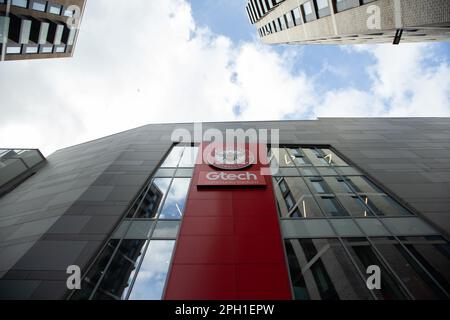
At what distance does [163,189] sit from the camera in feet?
38.4

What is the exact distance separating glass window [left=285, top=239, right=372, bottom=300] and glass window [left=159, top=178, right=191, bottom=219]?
500 centimetres

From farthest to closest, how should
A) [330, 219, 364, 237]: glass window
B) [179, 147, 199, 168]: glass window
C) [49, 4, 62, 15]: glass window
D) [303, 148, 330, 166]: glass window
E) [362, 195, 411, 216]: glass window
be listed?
[49, 4, 62, 15]: glass window, [303, 148, 330, 166]: glass window, [179, 147, 199, 168]: glass window, [362, 195, 411, 216]: glass window, [330, 219, 364, 237]: glass window

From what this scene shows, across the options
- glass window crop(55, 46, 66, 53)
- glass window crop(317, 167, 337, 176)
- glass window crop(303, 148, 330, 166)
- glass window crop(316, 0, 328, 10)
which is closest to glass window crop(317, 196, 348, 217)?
glass window crop(317, 167, 337, 176)

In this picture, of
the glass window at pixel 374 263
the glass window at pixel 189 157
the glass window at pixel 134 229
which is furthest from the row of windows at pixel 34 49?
the glass window at pixel 374 263

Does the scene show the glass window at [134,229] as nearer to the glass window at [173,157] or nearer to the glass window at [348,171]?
the glass window at [173,157]

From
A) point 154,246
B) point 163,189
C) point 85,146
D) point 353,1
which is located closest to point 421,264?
point 154,246

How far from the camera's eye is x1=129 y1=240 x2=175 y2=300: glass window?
273 inches

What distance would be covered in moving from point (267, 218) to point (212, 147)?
7.25 m

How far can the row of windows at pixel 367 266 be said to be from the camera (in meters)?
7.11

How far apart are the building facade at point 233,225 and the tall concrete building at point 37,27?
62.1ft

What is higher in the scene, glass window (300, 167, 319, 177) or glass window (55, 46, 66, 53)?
glass window (55, 46, 66, 53)

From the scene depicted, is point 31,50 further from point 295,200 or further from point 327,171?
point 327,171

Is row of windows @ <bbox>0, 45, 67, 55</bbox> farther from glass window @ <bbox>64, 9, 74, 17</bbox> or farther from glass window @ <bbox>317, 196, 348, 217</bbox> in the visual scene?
glass window @ <bbox>317, 196, 348, 217</bbox>

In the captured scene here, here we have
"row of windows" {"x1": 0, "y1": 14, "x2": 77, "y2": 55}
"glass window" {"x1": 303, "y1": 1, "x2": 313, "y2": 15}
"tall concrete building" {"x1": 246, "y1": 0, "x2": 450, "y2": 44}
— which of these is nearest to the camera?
"tall concrete building" {"x1": 246, "y1": 0, "x2": 450, "y2": 44}
